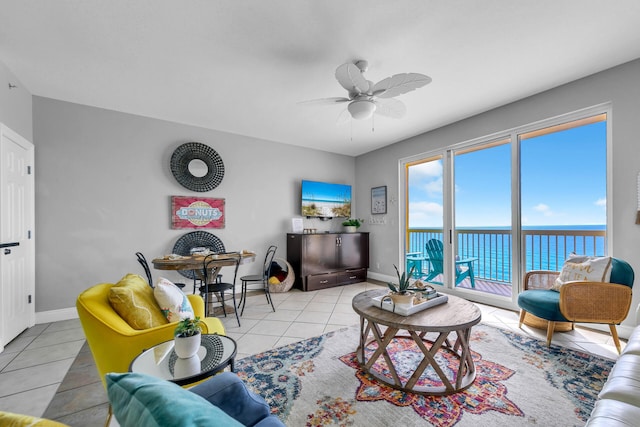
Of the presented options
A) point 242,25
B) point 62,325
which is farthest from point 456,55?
point 62,325

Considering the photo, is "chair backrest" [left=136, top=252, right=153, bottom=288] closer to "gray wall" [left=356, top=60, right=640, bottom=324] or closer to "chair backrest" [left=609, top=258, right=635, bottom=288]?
"gray wall" [left=356, top=60, right=640, bottom=324]

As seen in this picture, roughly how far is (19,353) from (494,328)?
4.55 m

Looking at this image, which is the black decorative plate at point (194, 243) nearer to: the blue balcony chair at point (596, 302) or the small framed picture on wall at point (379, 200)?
the small framed picture on wall at point (379, 200)

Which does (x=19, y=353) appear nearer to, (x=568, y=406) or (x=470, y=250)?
(x=568, y=406)

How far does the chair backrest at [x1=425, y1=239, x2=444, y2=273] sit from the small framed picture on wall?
109 cm

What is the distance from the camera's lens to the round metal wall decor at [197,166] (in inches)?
155

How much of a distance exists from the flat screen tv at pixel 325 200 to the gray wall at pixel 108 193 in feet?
3.40

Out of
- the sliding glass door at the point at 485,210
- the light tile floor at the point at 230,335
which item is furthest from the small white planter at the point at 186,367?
the sliding glass door at the point at 485,210

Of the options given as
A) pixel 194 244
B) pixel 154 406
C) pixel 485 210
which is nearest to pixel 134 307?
pixel 154 406

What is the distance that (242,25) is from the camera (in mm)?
2051

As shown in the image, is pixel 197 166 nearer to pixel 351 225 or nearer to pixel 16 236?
pixel 16 236

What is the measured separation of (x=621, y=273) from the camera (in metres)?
2.28

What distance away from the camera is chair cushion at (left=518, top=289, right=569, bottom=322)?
2.36 metres

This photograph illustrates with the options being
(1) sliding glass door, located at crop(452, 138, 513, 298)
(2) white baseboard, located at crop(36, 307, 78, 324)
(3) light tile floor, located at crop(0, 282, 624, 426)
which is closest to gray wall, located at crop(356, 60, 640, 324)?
(1) sliding glass door, located at crop(452, 138, 513, 298)
